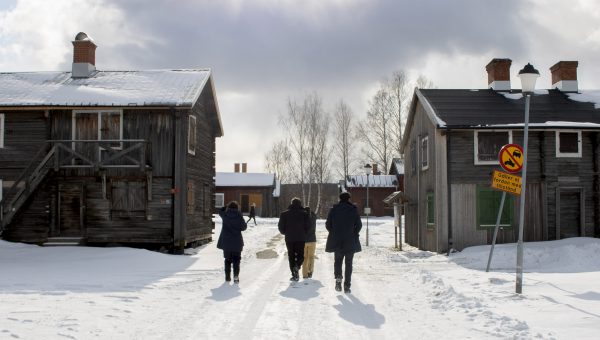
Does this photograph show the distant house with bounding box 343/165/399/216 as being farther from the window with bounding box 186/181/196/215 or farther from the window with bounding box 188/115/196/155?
the window with bounding box 188/115/196/155

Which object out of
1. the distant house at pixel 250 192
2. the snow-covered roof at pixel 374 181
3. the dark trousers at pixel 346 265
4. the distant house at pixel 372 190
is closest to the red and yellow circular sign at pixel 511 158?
the dark trousers at pixel 346 265

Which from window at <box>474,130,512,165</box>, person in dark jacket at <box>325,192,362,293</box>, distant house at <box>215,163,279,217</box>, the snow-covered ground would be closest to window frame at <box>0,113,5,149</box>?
the snow-covered ground

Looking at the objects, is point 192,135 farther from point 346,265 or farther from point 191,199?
point 346,265

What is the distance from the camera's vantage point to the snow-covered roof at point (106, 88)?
20.3m

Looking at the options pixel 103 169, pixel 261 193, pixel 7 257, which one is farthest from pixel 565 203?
pixel 261 193

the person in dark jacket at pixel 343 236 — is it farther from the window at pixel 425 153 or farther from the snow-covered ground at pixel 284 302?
the window at pixel 425 153

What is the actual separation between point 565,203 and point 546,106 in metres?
3.85

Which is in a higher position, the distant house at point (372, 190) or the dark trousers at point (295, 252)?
the distant house at point (372, 190)

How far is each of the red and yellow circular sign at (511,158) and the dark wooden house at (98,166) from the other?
11.5 meters

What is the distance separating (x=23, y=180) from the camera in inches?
821

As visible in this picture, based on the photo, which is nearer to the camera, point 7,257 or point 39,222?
point 7,257

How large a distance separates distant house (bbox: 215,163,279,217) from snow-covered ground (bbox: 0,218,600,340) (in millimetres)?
41127

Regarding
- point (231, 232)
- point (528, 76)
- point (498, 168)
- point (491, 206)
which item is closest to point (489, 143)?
point (498, 168)

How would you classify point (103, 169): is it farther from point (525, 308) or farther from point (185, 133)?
point (525, 308)
